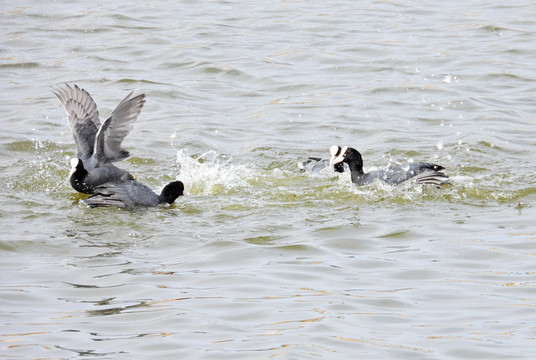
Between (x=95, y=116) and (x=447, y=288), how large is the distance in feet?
14.0

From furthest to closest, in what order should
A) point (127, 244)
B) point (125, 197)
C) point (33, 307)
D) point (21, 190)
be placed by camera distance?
point (21, 190), point (125, 197), point (127, 244), point (33, 307)

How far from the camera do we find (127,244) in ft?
21.0

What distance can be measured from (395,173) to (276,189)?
1.03 metres

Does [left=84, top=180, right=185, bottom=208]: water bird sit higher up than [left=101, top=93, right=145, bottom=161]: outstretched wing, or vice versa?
[left=101, top=93, right=145, bottom=161]: outstretched wing

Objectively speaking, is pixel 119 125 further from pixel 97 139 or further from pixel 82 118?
pixel 82 118

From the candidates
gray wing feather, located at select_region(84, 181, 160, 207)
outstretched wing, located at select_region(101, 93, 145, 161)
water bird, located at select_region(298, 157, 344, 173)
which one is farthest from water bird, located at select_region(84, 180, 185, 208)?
water bird, located at select_region(298, 157, 344, 173)

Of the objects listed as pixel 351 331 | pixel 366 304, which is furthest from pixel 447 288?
pixel 351 331

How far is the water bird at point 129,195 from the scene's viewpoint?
7.43 meters

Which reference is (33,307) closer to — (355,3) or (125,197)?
(125,197)

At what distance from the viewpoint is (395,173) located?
314 inches

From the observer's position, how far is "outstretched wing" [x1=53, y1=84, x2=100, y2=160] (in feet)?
27.2

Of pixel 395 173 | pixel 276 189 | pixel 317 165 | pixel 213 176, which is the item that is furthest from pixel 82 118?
pixel 395 173

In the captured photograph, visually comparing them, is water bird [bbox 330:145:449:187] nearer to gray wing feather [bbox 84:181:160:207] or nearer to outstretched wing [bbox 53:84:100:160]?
gray wing feather [bbox 84:181:160:207]

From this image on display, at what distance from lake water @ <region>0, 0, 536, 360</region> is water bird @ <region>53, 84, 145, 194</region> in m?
0.25
